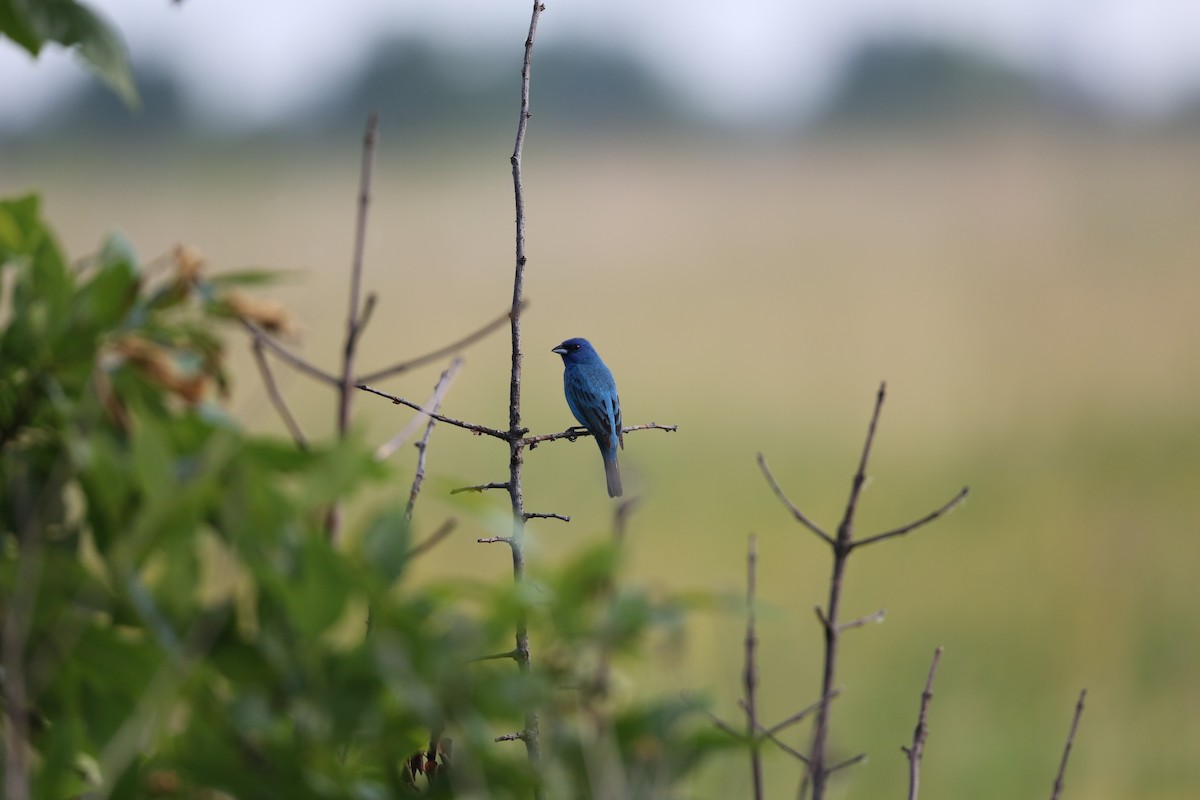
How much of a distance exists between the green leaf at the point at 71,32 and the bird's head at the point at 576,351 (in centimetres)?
307

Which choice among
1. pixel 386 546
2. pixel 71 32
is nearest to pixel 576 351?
pixel 71 32

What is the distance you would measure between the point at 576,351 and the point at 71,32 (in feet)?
10.5

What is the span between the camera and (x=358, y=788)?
28.9 inches

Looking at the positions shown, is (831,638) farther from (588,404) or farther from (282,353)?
(588,404)

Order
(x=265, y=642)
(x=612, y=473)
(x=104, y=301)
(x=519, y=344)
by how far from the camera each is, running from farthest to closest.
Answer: (x=612, y=473)
(x=519, y=344)
(x=104, y=301)
(x=265, y=642)

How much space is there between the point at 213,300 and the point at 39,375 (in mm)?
159

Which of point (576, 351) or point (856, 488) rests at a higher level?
point (576, 351)

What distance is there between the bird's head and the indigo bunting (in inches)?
0.7

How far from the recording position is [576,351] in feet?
14.6

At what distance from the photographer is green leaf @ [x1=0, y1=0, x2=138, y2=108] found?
1.26 metres

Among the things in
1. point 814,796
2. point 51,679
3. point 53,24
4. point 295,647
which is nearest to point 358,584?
point 295,647

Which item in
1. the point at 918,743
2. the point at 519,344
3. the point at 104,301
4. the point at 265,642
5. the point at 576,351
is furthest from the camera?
the point at 576,351

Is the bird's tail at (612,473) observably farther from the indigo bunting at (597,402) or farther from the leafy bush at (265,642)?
the leafy bush at (265,642)

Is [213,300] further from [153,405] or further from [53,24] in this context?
[53,24]
